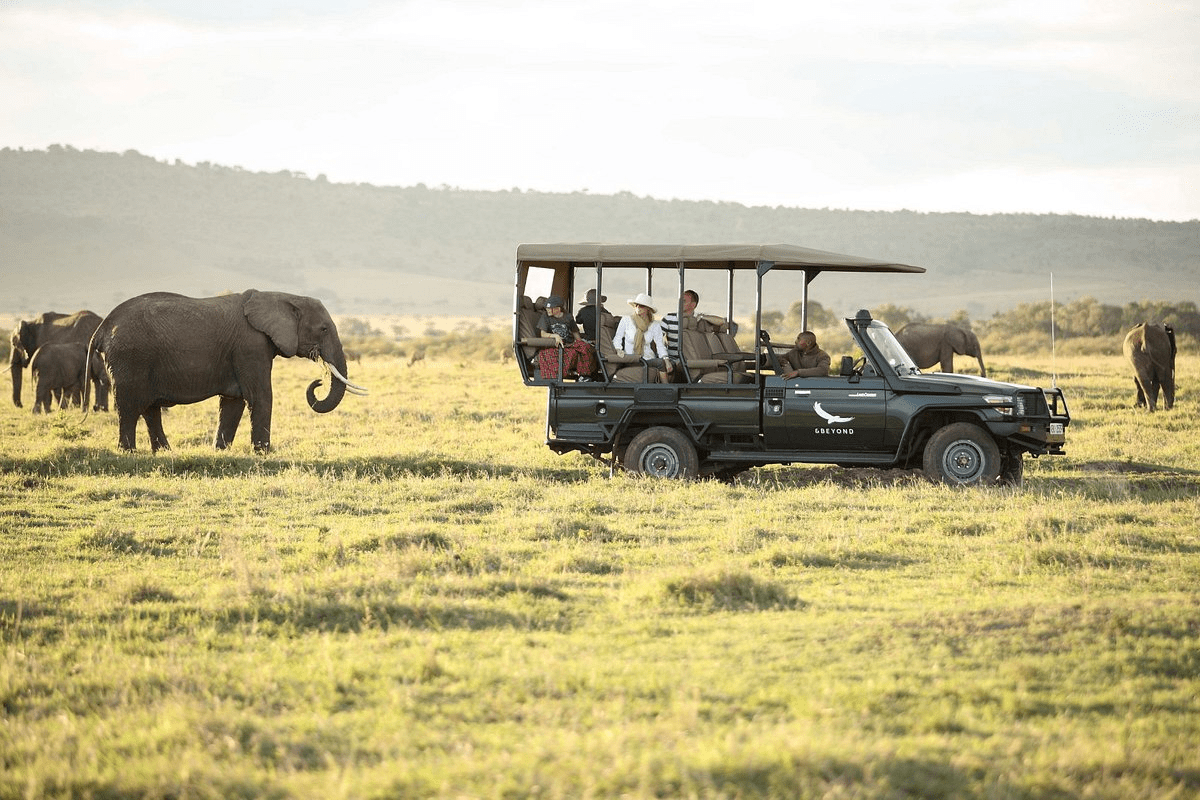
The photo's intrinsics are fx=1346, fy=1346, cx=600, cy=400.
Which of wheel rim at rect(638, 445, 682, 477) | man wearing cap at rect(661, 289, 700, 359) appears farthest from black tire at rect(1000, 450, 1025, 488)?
man wearing cap at rect(661, 289, 700, 359)

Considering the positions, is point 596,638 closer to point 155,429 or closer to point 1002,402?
point 1002,402

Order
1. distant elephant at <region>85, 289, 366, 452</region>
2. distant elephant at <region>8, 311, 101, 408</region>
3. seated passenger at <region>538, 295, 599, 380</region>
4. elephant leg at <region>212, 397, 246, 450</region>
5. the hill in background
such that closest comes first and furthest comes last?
seated passenger at <region>538, 295, 599, 380</region>, distant elephant at <region>85, 289, 366, 452</region>, elephant leg at <region>212, 397, 246, 450</region>, distant elephant at <region>8, 311, 101, 408</region>, the hill in background

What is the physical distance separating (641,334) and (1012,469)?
13.9ft

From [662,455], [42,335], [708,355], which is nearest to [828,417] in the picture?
[708,355]

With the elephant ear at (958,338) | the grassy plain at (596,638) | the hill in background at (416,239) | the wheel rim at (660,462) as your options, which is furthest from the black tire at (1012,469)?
the hill in background at (416,239)

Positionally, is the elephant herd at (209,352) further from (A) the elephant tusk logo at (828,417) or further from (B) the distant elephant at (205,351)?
(A) the elephant tusk logo at (828,417)

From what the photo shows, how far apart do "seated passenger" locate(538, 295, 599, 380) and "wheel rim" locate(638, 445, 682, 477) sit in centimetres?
107

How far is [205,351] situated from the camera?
17.8 m

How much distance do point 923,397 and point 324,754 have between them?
369 inches

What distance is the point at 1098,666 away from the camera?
7098 millimetres

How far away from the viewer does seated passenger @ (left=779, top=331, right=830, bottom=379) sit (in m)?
14.3

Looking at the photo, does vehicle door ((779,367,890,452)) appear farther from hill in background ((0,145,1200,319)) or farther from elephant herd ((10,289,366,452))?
hill in background ((0,145,1200,319))

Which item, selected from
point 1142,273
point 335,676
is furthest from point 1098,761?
point 1142,273

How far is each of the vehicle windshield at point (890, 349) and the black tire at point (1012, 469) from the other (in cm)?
133
